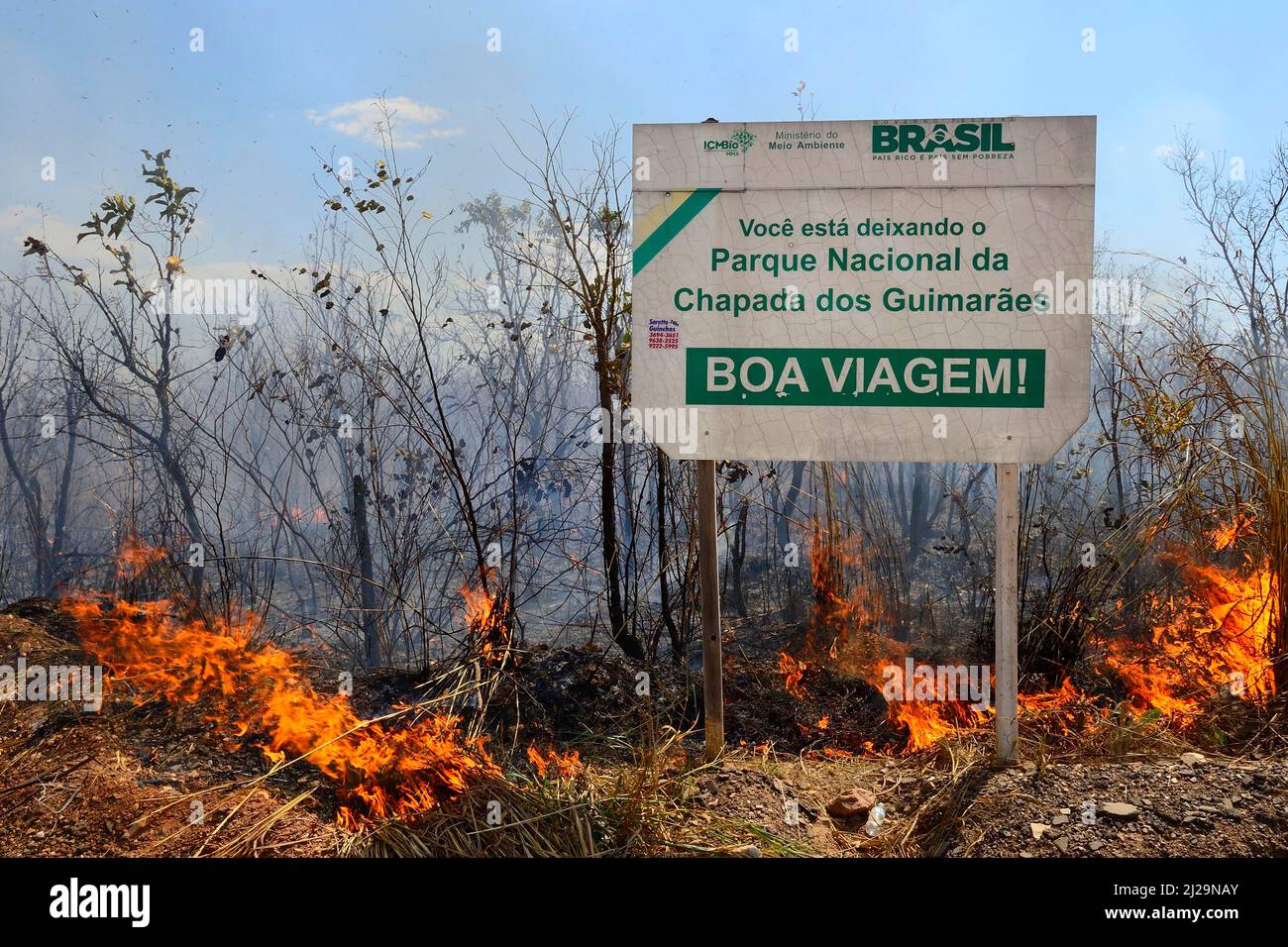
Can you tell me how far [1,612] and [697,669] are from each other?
13.4 feet

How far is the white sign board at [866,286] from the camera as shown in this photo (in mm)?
3549

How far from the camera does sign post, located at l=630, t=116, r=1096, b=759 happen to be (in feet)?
11.6

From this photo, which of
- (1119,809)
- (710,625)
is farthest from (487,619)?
(1119,809)

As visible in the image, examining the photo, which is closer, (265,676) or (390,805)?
(390,805)

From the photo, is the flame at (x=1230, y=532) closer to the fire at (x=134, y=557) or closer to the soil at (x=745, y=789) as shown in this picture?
the soil at (x=745, y=789)

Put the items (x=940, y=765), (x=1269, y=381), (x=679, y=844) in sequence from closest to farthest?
(x=679, y=844), (x=940, y=765), (x=1269, y=381)

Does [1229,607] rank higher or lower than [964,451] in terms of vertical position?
lower

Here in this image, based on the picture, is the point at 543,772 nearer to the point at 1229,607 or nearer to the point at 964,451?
the point at 964,451

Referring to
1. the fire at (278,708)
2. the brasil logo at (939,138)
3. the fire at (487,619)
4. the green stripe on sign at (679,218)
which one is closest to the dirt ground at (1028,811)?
the fire at (278,708)

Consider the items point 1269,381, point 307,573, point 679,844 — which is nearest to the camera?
point 679,844

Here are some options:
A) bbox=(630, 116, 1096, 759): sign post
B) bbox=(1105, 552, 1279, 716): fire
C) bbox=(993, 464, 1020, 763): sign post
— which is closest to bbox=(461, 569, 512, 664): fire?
bbox=(630, 116, 1096, 759): sign post

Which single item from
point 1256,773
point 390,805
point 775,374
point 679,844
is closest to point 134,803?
point 390,805

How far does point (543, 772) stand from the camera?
361 centimetres

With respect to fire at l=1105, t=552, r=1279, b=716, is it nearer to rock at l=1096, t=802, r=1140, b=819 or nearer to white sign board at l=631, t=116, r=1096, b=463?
rock at l=1096, t=802, r=1140, b=819
